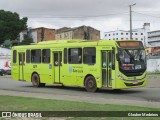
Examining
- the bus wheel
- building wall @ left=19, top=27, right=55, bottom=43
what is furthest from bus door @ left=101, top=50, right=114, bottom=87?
building wall @ left=19, top=27, right=55, bottom=43

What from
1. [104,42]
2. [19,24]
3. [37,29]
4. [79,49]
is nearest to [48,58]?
[79,49]

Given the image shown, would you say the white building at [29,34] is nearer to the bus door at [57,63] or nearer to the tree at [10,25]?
the tree at [10,25]

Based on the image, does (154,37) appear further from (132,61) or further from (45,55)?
(132,61)

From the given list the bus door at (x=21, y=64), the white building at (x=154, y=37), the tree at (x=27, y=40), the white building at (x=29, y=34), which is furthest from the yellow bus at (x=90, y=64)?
the white building at (x=154, y=37)

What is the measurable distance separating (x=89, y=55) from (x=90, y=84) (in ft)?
5.22

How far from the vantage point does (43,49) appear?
2631 cm

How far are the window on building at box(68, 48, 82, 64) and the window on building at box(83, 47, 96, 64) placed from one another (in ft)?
1.45

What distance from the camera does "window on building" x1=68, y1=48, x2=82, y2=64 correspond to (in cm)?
2312

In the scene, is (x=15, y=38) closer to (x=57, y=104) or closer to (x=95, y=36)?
(x=95, y=36)

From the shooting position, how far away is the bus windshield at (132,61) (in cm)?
2089

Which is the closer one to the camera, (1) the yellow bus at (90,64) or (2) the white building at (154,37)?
(1) the yellow bus at (90,64)

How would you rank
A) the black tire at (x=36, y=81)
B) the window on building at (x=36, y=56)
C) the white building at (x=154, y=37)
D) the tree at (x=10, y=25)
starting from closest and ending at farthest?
1. the window on building at (x=36, y=56)
2. the black tire at (x=36, y=81)
3. the tree at (x=10, y=25)
4. the white building at (x=154, y=37)

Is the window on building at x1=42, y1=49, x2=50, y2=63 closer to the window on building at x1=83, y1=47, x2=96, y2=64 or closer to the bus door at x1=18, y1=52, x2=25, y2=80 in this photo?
the bus door at x1=18, y1=52, x2=25, y2=80

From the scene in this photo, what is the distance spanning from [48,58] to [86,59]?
3965mm
